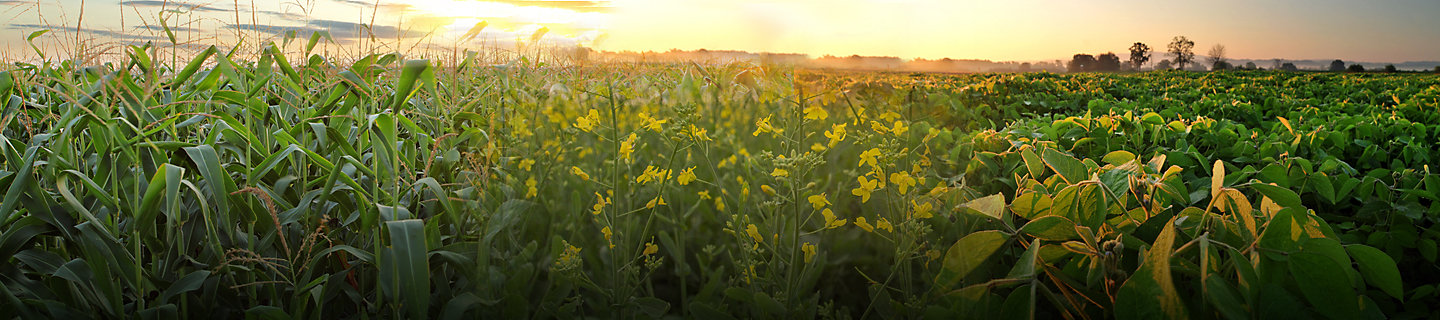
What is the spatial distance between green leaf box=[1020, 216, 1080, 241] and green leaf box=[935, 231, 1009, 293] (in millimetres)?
58

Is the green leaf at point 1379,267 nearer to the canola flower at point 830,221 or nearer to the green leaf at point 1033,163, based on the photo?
the green leaf at point 1033,163

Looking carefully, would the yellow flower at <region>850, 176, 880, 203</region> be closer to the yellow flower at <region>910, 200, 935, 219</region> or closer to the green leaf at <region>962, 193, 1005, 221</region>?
the yellow flower at <region>910, 200, 935, 219</region>

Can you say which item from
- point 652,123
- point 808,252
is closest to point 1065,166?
point 808,252

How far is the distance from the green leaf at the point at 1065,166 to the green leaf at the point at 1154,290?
0.31 metres

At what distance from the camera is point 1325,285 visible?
73 centimetres

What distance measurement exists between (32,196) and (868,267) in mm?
1987

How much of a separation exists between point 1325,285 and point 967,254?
13.5 inches

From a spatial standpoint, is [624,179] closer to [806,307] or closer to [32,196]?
[806,307]

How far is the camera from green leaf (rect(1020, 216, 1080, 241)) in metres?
0.86

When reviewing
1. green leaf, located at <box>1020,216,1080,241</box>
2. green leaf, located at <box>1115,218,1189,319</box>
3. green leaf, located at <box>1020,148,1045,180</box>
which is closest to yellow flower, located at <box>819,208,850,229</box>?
green leaf, located at <box>1020,148,1045,180</box>

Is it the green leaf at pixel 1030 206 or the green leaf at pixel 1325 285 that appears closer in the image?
the green leaf at pixel 1325 285

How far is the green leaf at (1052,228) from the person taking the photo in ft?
2.81

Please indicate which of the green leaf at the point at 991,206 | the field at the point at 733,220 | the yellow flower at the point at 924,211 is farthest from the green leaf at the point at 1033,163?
the green leaf at the point at 991,206

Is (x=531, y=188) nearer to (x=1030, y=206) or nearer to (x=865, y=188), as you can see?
(x=865, y=188)
